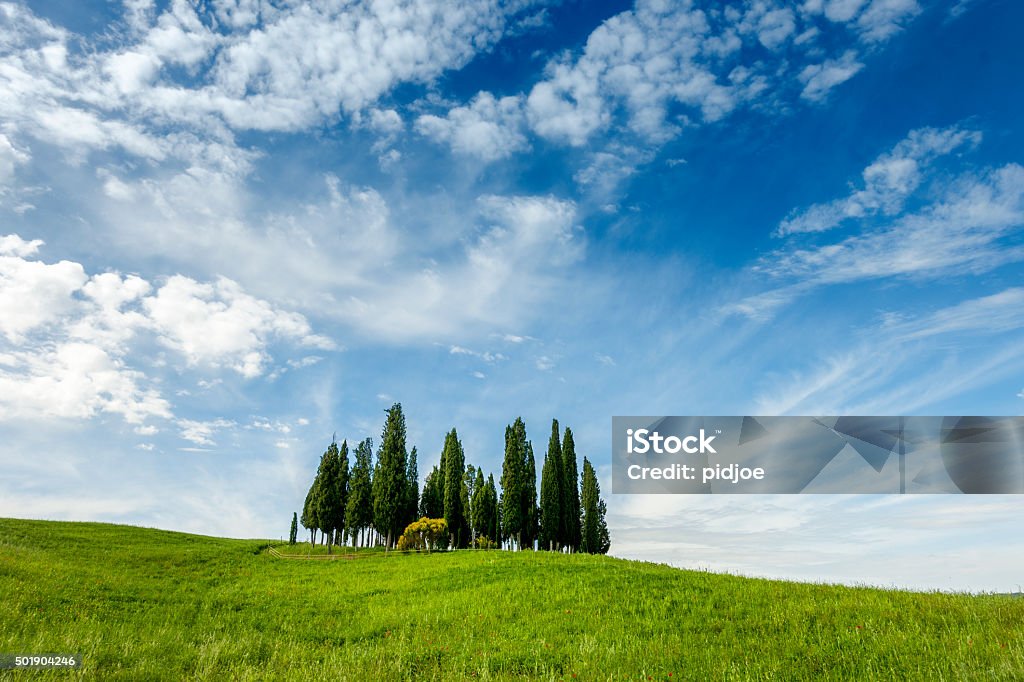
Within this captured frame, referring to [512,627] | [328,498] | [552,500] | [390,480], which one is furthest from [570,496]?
[512,627]

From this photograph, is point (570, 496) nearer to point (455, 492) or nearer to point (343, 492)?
point (455, 492)

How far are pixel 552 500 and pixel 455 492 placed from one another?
10931 millimetres

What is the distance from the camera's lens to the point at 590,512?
233 feet

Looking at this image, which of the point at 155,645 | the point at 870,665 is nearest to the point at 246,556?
the point at 155,645

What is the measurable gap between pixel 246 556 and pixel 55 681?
38.6 m

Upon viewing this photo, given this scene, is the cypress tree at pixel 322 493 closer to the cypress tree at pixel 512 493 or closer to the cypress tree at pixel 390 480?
the cypress tree at pixel 390 480

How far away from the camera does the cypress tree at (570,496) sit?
214ft

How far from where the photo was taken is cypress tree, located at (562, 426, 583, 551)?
65.3 m

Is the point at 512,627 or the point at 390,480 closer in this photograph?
the point at 512,627

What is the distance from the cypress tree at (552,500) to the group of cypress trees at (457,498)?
112 millimetres

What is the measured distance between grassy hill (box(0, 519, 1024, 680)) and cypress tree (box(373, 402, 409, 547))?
86.3 feet

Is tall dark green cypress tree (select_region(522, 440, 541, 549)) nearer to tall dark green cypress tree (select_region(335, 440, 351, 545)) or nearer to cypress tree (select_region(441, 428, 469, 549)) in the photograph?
cypress tree (select_region(441, 428, 469, 549))

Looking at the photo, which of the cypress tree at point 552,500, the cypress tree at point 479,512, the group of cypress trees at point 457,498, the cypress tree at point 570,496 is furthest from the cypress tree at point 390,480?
the cypress tree at point 570,496

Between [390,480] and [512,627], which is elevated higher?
[390,480]
